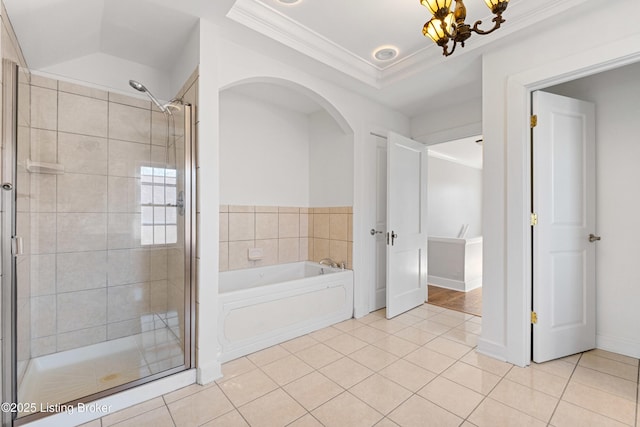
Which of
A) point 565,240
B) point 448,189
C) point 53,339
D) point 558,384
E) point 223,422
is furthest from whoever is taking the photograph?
point 448,189

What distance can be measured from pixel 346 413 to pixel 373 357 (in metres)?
0.71

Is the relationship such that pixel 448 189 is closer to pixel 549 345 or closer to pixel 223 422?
pixel 549 345

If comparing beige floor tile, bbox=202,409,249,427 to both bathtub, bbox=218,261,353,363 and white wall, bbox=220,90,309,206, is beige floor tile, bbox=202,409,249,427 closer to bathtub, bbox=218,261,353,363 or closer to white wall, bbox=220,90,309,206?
bathtub, bbox=218,261,353,363

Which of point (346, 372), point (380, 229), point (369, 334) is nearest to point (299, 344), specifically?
point (346, 372)

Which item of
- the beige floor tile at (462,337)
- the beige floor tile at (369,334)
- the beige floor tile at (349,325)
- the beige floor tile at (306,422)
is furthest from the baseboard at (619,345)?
the beige floor tile at (306,422)

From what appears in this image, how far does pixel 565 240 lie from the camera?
2.29 metres

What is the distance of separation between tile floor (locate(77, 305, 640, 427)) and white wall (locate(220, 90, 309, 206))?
170 cm

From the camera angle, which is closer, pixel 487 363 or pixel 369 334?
pixel 487 363

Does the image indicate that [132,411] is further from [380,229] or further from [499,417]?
[380,229]

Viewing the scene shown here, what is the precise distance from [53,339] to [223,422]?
5.15 ft

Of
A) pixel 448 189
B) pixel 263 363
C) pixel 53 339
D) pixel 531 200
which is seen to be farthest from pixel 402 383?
pixel 448 189

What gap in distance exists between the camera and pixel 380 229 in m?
3.45

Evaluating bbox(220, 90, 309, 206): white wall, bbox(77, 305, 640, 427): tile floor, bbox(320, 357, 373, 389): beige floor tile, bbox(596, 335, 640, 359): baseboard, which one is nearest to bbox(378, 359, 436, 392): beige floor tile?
bbox(77, 305, 640, 427): tile floor

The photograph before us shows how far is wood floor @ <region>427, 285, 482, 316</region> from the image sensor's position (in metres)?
3.50
